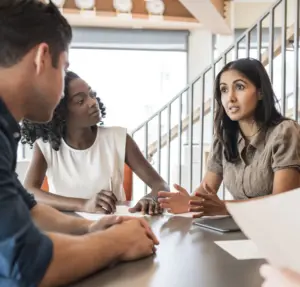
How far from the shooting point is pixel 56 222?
3.82ft

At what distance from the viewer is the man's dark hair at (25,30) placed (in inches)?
32.1

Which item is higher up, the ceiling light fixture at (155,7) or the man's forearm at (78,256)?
the ceiling light fixture at (155,7)

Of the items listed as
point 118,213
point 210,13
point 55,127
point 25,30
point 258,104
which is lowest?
point 118,213

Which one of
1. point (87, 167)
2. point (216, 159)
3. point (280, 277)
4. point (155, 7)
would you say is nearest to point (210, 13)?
point (155, 7)

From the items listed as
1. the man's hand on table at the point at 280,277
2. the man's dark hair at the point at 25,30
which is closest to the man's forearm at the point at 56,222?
the man's dark hair at the point at 25,30

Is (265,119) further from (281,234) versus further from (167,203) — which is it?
(281,234)

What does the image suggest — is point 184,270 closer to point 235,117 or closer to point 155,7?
point 235,117

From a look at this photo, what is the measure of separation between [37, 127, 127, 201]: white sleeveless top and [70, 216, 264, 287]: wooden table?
0.90 meters

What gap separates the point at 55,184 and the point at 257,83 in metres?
0.95

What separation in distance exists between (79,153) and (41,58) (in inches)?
47.1

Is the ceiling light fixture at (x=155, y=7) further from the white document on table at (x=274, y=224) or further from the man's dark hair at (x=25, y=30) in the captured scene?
the white document on table at (x=274, y=224)

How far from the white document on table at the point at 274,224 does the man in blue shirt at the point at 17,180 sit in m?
0.28

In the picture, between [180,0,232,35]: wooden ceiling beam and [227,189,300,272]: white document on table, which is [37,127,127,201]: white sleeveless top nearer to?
[227,189,300,272]: white document on table

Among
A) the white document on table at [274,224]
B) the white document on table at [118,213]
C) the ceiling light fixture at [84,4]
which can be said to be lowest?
the white document on table at [118,213]
